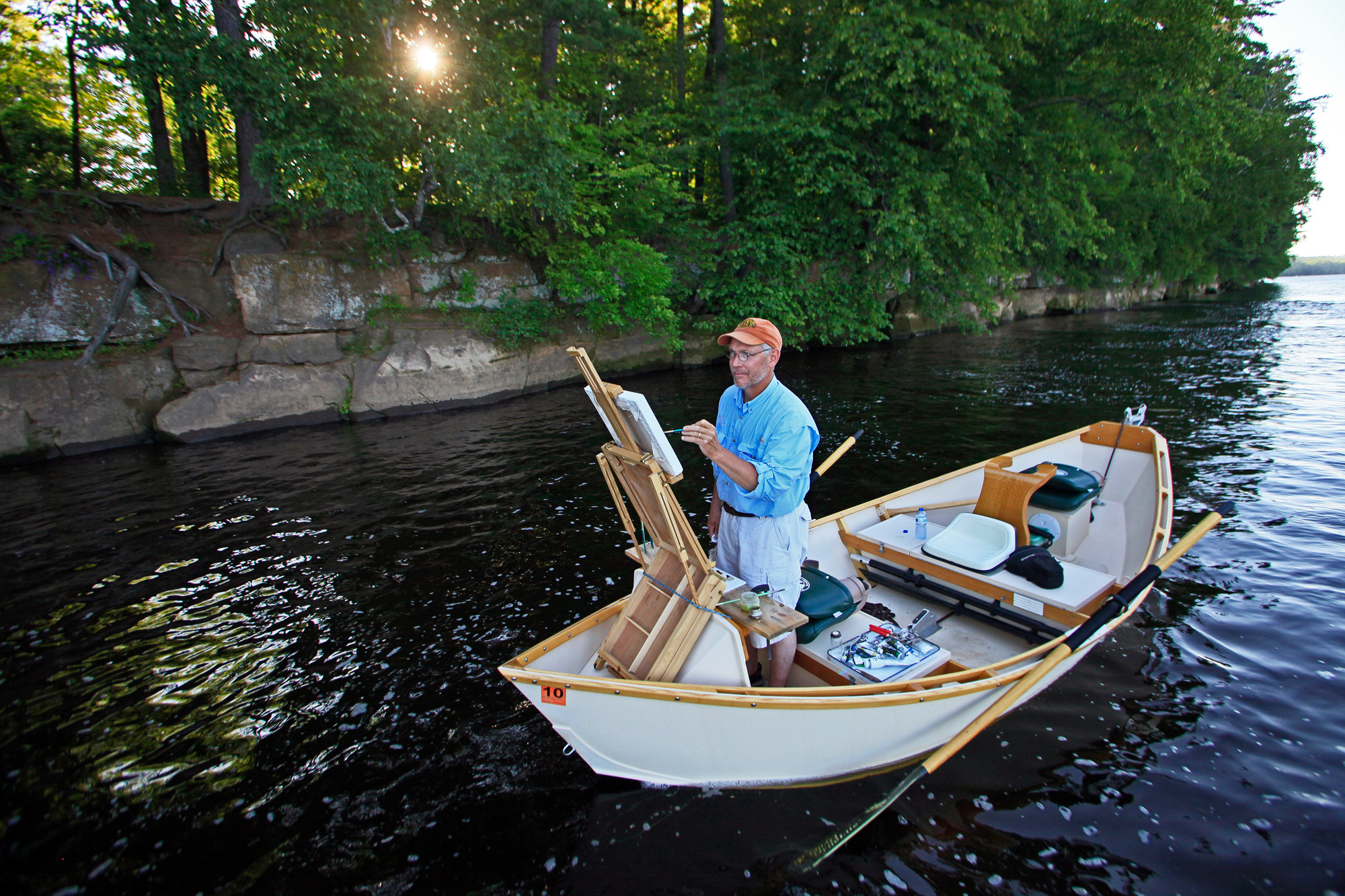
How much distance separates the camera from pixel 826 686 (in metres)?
3.78

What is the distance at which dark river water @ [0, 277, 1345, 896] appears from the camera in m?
3.35

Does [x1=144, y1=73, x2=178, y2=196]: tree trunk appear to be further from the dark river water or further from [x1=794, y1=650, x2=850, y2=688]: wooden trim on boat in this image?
[x1=794, y1=650, x2=850, y2=688]: wooden trim on boat

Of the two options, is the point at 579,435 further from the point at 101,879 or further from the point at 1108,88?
the point at 1108,88

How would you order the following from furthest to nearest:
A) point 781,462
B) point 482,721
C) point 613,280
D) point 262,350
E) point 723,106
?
point 723,106 → point 613,280 → point 262,350 → point 482,721 → point 781,462

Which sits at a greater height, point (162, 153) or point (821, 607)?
point (162, 153)

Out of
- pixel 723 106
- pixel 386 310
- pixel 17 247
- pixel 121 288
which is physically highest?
pixel 723 106

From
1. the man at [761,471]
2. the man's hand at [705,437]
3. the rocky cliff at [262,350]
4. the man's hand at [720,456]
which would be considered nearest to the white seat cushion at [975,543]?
the man at [761,471]

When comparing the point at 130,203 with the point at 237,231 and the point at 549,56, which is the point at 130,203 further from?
the point at 549,56

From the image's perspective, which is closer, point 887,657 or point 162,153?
point 887,657

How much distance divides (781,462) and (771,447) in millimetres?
104

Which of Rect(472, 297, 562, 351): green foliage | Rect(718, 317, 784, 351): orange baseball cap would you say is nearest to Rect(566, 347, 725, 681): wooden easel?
Rect(718, 317, 784, 351): orange baseball cap

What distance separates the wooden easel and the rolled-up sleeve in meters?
0.48

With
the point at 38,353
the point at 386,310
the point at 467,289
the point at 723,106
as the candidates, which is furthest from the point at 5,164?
the point at 723,106

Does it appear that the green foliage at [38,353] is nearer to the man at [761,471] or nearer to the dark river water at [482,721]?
the dark river water at [482,721]
